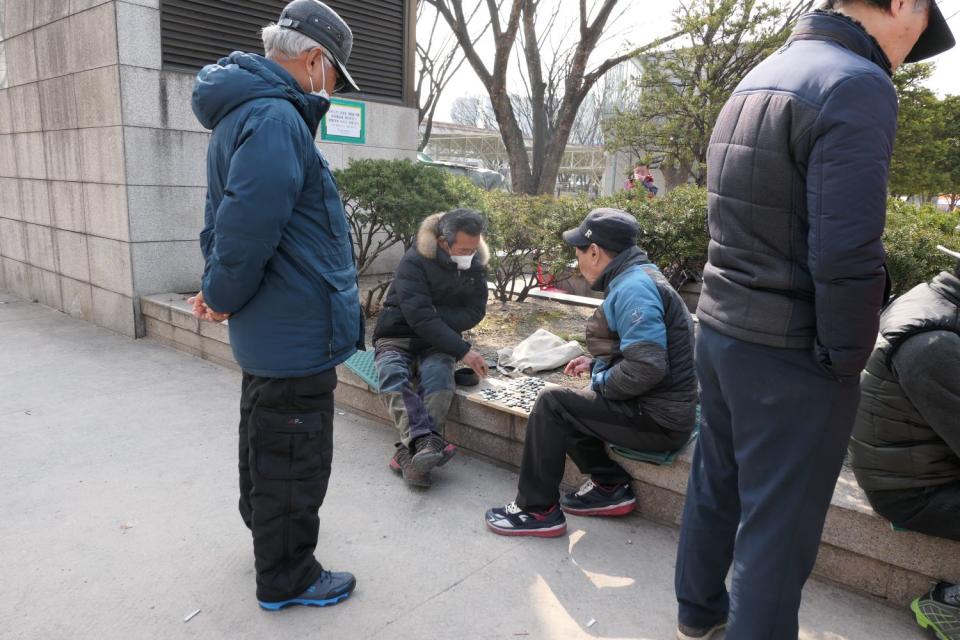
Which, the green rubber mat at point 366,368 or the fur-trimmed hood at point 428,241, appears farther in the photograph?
the green rubber mat at point 366,368

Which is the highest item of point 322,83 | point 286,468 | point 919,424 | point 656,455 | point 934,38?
point 934,38

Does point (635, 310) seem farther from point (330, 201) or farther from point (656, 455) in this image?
point (330, 201)

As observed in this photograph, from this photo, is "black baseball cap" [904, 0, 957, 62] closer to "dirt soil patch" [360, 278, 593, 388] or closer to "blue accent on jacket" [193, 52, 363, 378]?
"blue accent on jacket" [193, 52, 363, 378]

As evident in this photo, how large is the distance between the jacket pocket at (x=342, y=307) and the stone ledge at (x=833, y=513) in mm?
1401

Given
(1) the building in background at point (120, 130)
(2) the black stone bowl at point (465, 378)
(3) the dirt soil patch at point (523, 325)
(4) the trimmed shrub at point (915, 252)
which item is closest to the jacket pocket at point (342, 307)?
(2) the black stone bowl at point (465, 378)

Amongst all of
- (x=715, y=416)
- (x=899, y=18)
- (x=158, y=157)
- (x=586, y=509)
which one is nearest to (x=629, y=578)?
(x=586, y=509)

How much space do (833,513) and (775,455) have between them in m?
1.02

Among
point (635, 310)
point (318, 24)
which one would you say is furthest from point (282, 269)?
point (635, 310)

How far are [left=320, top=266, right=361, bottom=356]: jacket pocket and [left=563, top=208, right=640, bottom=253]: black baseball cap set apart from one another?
1068 mm

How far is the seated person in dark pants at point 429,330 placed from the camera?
3.54 meters

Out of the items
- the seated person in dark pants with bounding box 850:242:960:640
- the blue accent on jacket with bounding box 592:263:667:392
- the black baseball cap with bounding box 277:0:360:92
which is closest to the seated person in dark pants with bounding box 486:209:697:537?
the blue accent on jacket with bounding box 592:263:667:392

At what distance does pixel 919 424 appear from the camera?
7.50 ft

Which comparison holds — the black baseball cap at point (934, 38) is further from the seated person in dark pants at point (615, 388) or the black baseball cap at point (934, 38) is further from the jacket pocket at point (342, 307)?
the jacket pocket at point (342, 307)

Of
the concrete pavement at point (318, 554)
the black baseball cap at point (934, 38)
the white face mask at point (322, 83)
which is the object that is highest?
the black baseball cap at point (934, 38)
